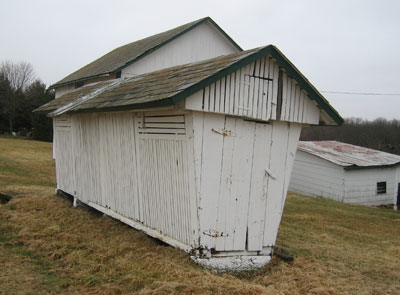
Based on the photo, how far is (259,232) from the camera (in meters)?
7.27

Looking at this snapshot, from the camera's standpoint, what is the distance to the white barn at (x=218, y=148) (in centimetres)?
642

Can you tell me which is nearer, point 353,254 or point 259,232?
point 259,232

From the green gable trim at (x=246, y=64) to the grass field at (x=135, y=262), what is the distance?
2.52m

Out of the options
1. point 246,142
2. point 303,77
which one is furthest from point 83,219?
point 303,77

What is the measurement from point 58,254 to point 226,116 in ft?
12.5

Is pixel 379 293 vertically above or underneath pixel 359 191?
above

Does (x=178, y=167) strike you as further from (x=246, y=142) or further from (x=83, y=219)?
(x=83, y=219)

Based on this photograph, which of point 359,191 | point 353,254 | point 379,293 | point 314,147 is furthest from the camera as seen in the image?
point 314,147

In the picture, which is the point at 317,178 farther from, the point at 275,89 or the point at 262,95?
the point at 262,95

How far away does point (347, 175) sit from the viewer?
22891 mm

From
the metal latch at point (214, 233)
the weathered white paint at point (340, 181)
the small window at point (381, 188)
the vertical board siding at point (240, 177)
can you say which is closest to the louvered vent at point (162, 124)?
the vertical board siding at point (240, 177)

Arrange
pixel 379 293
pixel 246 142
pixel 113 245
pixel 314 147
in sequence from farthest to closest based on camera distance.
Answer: pixel 314 147 < pixel 113 245 < pixel 246 142 < pixel 379 293

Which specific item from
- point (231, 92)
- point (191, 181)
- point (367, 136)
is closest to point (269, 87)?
point (231, 92)

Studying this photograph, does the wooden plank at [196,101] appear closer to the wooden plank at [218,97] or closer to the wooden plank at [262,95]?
the wooden plank at [218,97]
